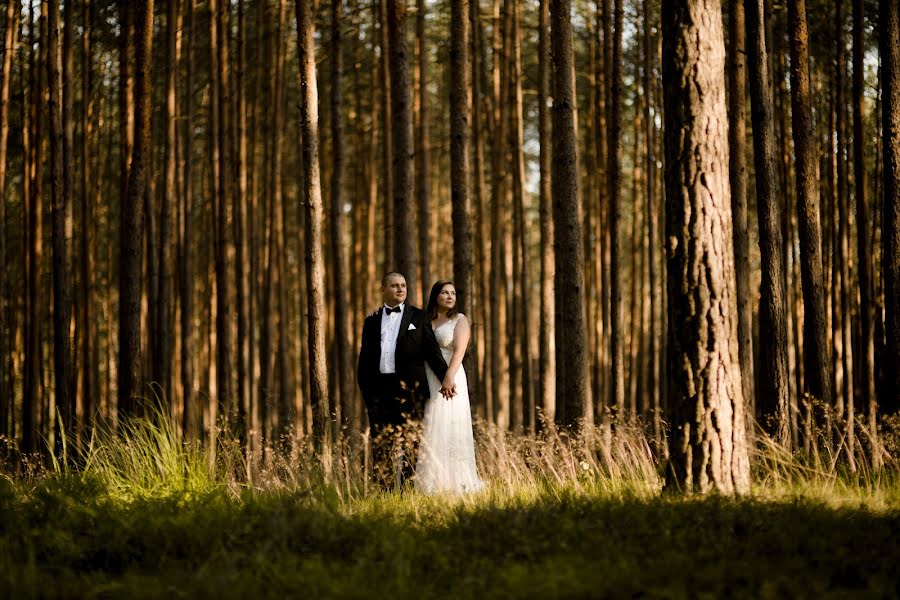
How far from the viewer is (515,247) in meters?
19.4

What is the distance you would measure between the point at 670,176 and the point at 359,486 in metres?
3.44

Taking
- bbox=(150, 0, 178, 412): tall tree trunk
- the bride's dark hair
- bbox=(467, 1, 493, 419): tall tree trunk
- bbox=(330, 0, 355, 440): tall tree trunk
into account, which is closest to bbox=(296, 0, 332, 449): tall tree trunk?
the bride's dark hair

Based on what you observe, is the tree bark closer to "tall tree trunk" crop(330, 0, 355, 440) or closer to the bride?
"tall tree trunk" crop(330, 0, 355, 440)

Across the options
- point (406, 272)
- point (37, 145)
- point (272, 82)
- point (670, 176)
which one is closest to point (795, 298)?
point (406, 272)

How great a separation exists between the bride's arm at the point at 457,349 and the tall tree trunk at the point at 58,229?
6278 millimetres

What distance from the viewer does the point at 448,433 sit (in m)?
7.93

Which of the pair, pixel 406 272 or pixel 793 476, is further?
pixel 406 272

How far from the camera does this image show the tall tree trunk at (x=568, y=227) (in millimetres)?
10148

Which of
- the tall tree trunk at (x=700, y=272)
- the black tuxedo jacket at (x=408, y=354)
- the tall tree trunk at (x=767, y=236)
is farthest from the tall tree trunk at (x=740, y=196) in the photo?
the tall tree trunk at (x=700, y=272)

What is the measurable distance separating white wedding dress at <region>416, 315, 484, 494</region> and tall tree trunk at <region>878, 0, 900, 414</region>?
4.81 metres

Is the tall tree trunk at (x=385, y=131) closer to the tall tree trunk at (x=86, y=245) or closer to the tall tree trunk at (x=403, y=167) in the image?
the tall tree trunk at (x=86, y=245)

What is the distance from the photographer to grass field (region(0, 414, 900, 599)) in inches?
172

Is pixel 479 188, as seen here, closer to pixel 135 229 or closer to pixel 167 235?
pixel 167 235

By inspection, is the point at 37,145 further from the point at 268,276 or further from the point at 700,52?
the point at 700,52
